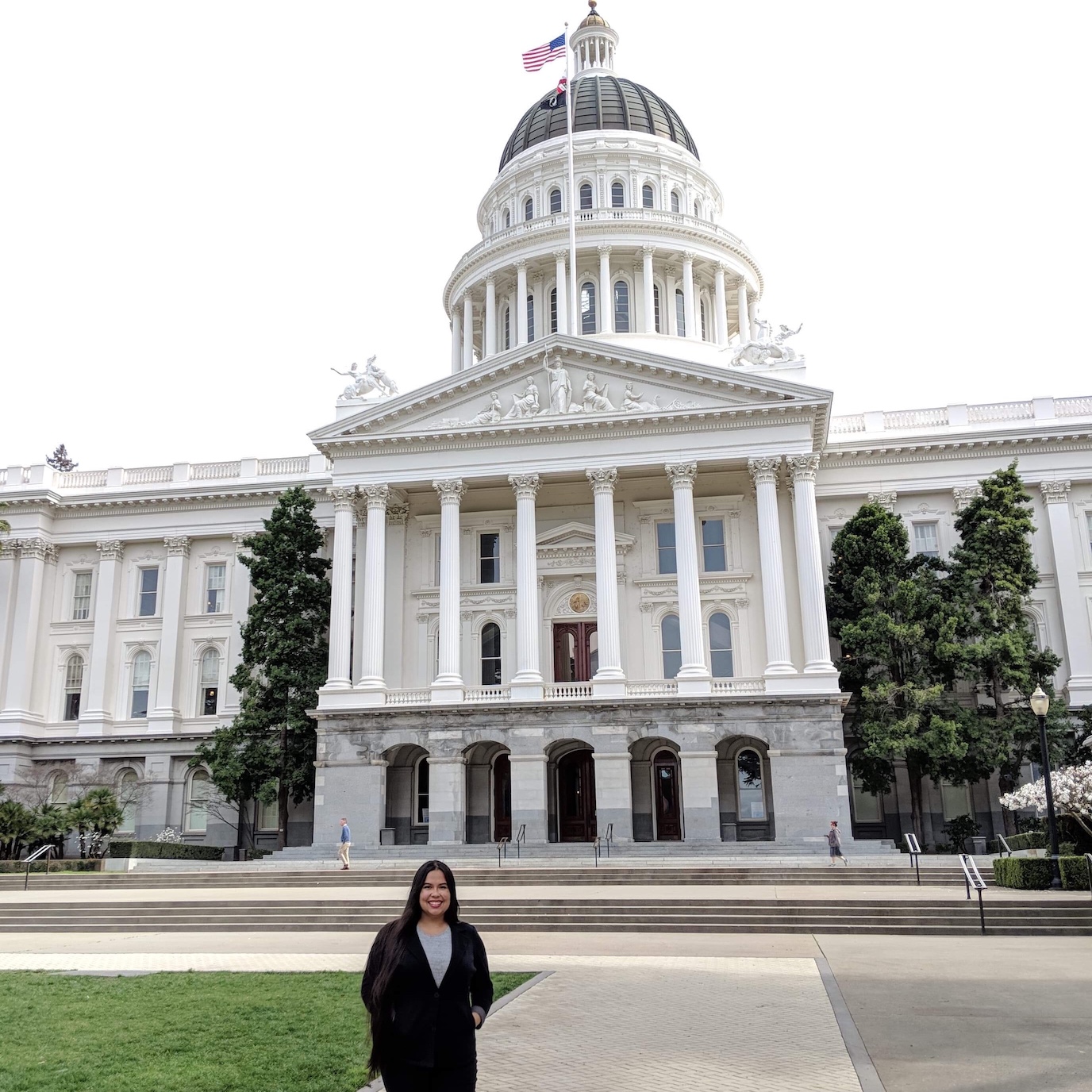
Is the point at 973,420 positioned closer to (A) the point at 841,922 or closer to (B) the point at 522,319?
(B) the point at 522,319

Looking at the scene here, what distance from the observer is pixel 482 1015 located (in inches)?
252

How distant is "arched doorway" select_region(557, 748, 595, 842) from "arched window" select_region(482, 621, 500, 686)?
4375 millimetres

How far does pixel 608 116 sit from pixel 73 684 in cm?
4280

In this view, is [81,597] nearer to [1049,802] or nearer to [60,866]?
[60,866]

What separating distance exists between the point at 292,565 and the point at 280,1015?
107 ft

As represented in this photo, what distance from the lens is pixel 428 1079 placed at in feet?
20.1

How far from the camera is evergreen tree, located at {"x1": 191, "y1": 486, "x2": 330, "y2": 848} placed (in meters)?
41.5

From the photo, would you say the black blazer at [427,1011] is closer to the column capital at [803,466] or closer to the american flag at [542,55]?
the column capital at [803,466]

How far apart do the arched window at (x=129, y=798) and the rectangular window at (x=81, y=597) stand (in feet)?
25.1

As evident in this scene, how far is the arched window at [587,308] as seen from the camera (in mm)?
58469

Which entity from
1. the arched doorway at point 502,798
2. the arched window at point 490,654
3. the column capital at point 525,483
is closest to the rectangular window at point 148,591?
the arched window at point 490,654

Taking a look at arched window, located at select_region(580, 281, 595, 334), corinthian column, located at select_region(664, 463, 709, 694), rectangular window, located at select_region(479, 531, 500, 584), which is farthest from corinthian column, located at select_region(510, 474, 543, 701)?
arched window, located at select_region(580, 281, 595, 334)

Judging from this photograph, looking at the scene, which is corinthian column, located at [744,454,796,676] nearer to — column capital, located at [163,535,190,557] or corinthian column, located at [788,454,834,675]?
corinthian column, located at [788,454,834,675]

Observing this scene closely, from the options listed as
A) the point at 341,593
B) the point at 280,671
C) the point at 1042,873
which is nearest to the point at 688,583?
the point at 341,593
